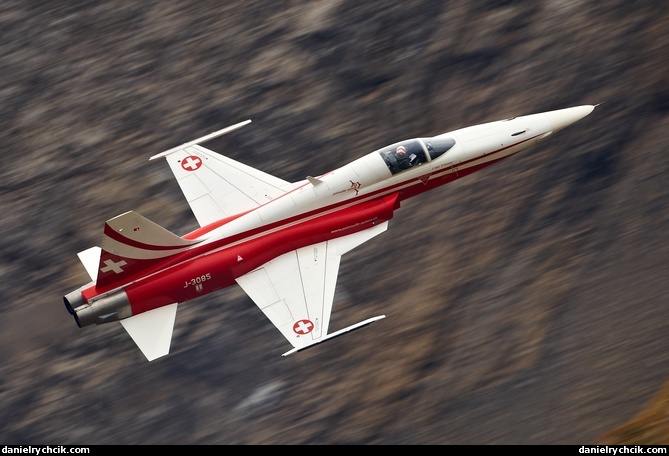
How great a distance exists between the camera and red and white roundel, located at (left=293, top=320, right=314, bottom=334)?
104 ft

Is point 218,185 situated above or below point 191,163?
below

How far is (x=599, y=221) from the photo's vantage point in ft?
114

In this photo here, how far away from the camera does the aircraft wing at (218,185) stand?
33250 mm

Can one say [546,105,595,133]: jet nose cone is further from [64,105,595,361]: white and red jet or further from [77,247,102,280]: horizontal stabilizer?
[77,247,102,280]: horizontal stabilizer

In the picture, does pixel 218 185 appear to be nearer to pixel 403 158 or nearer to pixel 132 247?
pixel 132 247

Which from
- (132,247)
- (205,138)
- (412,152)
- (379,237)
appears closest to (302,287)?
(379,237)

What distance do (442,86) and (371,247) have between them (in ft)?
21.1

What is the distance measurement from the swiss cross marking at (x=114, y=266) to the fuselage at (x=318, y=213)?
479 mm

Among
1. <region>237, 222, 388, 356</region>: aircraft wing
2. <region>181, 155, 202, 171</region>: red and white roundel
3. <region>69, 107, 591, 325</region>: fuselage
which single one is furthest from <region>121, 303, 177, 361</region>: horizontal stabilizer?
<region>181, 155, 202, 171</region>: red and white roundel

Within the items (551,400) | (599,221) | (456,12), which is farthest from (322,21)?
(551,400)

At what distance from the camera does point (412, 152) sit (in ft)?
109

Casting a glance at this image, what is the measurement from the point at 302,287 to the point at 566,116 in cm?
923

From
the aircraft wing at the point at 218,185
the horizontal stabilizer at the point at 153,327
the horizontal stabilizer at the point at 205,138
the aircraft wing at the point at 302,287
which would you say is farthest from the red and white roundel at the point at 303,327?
the horizontal stabilizer at the point at 205,138

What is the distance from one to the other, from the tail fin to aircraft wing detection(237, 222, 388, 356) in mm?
2238
